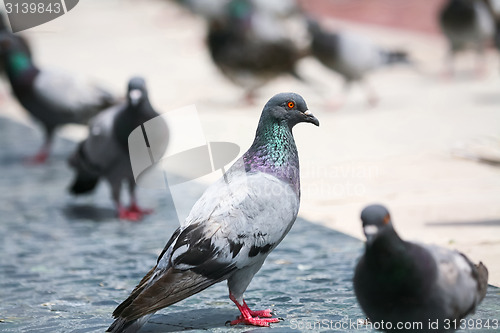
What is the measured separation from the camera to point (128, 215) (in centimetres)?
782

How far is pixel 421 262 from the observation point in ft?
12.9

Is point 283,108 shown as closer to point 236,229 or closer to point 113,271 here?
point 236,229

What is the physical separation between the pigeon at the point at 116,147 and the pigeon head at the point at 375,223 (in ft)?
11.4

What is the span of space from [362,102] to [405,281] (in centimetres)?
903

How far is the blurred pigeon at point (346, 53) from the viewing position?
470 inches

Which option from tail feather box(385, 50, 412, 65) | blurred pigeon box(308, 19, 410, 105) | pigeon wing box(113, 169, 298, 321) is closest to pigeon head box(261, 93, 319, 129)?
pigeon wing box(113, 169, 298, 321)

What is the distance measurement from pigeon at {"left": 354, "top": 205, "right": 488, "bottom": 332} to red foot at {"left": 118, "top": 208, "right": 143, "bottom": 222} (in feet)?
13.1

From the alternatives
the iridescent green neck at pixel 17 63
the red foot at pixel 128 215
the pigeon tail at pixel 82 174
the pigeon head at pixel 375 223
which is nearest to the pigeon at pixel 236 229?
the pigeon head at pixel 375 223

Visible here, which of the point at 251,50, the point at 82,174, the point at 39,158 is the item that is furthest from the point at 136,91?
the point at 251,50

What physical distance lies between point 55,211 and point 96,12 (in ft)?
60.4

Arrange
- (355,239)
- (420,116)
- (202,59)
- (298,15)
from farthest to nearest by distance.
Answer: (202,59) → (298,15) → (420,116) → (355,239)

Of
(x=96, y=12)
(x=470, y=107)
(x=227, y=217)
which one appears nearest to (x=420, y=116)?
(x=470, y=107)

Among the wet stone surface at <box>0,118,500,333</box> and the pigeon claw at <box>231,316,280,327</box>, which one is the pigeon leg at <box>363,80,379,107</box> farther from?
the pigeon claw at <box>231,316,280,327</box>

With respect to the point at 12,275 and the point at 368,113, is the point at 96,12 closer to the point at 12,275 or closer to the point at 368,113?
the point at 368,113
